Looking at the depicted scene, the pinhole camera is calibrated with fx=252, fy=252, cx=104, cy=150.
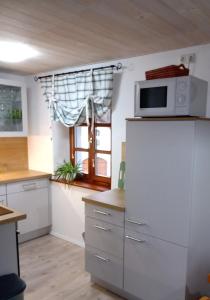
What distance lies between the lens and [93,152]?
11.0 ft

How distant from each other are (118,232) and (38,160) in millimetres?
1992

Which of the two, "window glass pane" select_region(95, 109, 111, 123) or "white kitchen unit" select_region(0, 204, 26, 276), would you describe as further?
"window glass pane" select_region(95, 109, 111, 123)

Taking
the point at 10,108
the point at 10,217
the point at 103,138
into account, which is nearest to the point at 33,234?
the point at 103,138

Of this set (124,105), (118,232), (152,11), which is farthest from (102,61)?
(118,232)

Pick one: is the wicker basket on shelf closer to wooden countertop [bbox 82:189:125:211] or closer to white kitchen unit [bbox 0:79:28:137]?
wooden countertop [bbox 82:189:125:211]

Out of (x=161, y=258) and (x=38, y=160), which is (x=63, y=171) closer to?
(x=38, y=160)

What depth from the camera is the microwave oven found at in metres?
1.79

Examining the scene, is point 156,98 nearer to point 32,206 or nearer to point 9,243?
point 9,243

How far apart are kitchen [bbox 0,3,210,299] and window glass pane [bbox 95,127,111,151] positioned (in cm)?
28

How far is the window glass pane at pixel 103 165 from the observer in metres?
3.22

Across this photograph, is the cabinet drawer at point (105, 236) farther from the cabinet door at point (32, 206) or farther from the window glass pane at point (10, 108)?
the window glass pane at point (10, 108)

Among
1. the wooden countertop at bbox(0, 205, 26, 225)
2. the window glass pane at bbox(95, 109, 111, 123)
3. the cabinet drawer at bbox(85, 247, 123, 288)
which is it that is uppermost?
the window glass pane at bbox(95, 109, 111, 123)

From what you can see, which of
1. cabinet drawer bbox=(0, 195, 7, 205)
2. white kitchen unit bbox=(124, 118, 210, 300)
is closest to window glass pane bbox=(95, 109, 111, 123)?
white kitchen unit bbox=(124, 118, 210, 300)

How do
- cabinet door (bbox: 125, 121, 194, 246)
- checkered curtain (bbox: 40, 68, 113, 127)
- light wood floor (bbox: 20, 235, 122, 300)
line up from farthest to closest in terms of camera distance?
checkered curtain (bbox: 40, 68, 113, 127)
light wood floor (bbox: 20, 235, 122, 300)
cabinet door (bbox: 125, 121, 194, 246)
